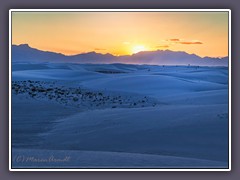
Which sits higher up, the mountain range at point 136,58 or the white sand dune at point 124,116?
the mountain range at point 136,58

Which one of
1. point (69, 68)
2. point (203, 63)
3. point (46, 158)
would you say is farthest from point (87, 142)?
point (203, 63)

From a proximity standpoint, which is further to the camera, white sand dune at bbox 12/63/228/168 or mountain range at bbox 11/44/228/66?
mountain range at bbox 11/44/228/66

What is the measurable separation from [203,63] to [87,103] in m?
1.67

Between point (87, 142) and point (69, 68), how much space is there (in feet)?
3.50

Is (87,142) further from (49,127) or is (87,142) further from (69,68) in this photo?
(69,68)

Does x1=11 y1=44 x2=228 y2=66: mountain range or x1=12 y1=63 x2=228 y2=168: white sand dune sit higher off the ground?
x1=11 y1=44 x2=228 y2=66: mountain range

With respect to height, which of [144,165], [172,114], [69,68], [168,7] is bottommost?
[144,165]

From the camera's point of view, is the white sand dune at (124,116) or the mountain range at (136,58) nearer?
the white sand dune at (124,116)

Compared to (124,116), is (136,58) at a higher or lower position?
higher

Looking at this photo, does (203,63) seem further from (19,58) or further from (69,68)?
(19,58)

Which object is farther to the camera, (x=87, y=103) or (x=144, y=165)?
(x=87, y=103)
